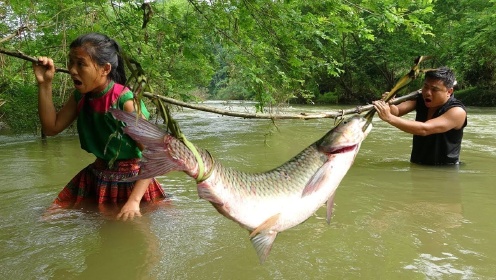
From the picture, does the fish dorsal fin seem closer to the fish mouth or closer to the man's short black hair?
the fish mouth

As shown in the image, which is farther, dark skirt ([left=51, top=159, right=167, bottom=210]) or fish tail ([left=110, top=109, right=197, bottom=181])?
dark skirt ([left=51, top=159, right=167, bottom=210])

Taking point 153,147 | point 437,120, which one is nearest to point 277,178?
point 153,147

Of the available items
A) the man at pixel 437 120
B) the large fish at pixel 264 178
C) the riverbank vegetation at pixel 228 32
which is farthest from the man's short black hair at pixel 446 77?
the large fish at pixel 264 178

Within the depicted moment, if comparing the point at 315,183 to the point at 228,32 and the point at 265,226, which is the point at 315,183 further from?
the point at 228,32

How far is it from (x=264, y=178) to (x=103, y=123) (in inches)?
62.7

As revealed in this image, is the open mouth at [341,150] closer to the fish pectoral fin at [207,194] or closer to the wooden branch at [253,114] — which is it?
the wooden branch at [253,114]

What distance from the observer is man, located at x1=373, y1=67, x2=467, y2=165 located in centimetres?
552

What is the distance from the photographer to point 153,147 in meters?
1.79

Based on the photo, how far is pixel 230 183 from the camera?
2.01 meters

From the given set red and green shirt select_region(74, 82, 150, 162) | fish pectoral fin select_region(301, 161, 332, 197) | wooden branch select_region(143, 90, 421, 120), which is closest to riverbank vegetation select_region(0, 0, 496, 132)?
red and green shirt select_region(74, 82, 150, 162)

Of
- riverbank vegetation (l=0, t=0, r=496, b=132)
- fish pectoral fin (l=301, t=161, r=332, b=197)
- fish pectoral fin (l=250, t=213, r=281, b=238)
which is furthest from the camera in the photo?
riverbank vegetation (l=0, t=0, r=496, b=132)

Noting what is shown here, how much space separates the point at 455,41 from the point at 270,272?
25.5 metres

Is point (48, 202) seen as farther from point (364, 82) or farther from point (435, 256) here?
point (364, 82)

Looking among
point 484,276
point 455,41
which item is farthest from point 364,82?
point 484,276
